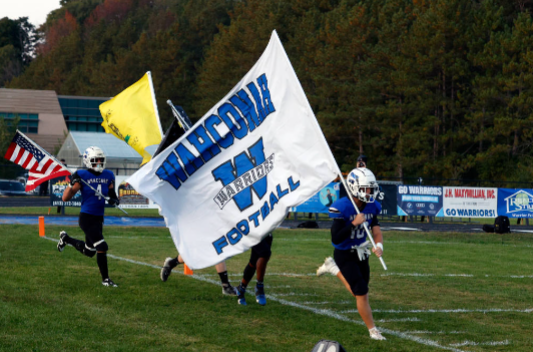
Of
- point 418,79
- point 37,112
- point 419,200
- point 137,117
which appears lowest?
point 419,200

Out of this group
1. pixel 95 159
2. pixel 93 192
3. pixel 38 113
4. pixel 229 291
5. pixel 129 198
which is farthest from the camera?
pixel 38 113

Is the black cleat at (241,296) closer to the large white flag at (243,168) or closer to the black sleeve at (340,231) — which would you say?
the large white flag at (243,168)

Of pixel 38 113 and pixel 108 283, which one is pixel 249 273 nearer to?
pixel 108 283

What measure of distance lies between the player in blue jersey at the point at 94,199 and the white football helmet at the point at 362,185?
4297mm

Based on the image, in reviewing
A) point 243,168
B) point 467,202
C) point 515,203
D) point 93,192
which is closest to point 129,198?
point 467,202

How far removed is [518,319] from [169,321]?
431 cm

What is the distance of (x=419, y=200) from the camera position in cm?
2611

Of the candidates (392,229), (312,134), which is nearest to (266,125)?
(312,134)

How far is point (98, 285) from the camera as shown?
1014cm

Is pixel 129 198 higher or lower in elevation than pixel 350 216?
lower

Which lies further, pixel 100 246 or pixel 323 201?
pixel 323 201

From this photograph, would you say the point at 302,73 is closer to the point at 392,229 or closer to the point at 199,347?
the point at 392,229

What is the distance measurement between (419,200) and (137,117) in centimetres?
1539

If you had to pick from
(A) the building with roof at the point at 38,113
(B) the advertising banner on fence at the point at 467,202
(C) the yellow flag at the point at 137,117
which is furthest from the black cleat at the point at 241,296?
(A) the building with roof at the point at 38,113
